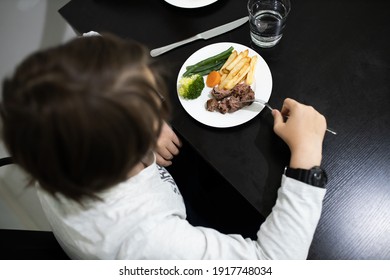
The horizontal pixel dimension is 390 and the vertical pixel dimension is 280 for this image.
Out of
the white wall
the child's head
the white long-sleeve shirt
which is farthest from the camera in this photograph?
the white wall

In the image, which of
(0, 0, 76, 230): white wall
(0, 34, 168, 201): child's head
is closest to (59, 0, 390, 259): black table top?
(0, 34, 168, 201): child's head

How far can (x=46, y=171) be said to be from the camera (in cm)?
49

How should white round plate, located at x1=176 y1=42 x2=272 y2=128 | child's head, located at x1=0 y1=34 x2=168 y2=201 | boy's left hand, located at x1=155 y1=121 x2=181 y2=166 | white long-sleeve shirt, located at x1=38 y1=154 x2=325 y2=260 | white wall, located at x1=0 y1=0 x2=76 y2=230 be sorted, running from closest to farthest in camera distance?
child's head, located at x1=0 y1=34 x2=168 y2=201, white long-sleeve shirt, located at x1=38 y1=154 x2=325 y2=260, white round plate, located at x1=176 y1=42 x2=272 y2=128, boy's left hand, located at x1=155 y1=121 x2=181 y2=166, white wall, located at x1=0 y1=0 x2=76 y2=230

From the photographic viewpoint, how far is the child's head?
0.44m

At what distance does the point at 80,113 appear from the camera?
44cm

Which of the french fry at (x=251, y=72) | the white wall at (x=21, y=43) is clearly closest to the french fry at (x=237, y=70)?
the french fry at (x=251, y=72)

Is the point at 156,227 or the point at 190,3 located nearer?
the point at 156,227

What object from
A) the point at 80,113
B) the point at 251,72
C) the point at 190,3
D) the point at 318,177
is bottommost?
the point at 318,177

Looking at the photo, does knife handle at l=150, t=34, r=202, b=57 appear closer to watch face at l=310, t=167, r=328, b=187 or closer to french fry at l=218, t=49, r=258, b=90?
french fry at l=218, t=49, r=258, b=90

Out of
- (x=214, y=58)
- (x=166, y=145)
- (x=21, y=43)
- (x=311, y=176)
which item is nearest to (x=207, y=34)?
(x=214, y=58)

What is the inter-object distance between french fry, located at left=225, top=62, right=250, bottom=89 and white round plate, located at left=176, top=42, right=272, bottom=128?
1.0 inches

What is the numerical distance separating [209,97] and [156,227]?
0.32 m

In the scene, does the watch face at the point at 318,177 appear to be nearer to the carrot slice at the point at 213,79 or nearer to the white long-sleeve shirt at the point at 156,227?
the white long-sleeve shirt at the point at 156,227

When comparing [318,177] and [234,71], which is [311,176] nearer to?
[318,177]
